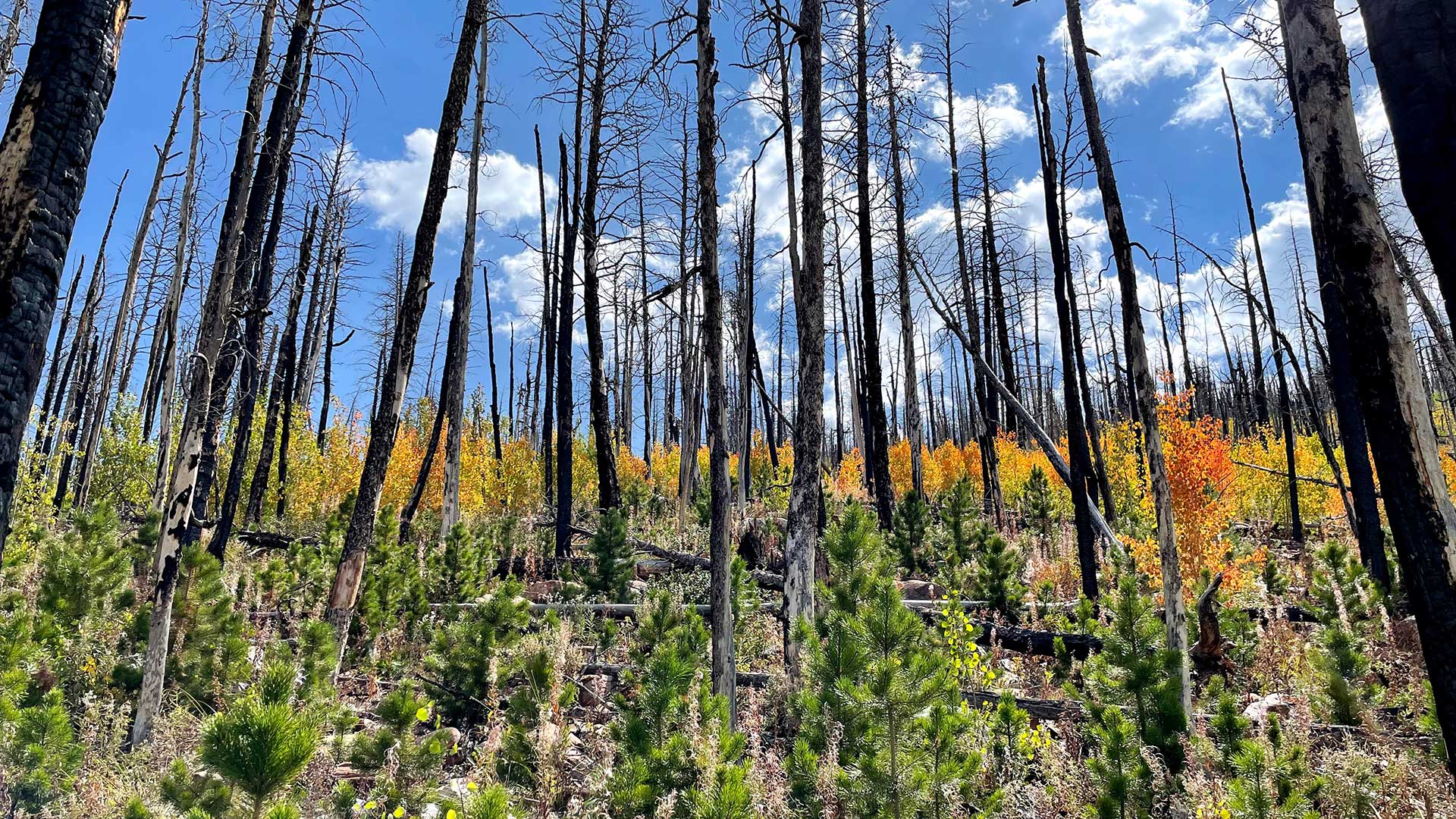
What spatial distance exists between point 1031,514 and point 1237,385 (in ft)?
64.7

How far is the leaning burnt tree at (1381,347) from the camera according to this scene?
2.30 m

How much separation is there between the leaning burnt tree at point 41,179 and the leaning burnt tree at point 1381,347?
15.1ft

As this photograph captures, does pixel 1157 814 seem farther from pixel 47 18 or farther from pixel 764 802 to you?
pixel 47 18

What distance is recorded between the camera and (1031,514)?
1519 centimetres

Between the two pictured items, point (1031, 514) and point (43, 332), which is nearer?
point (43, 332)

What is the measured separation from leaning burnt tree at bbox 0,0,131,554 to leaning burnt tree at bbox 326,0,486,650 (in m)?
3.64

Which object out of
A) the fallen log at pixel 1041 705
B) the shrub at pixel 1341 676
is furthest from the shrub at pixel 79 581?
the shrub at pixel 1341 676

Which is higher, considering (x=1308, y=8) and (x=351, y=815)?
(x=1308, y=8)

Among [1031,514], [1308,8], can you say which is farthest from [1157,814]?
[1031,514]

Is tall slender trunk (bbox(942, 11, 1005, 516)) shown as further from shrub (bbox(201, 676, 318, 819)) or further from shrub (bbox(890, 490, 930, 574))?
shrub (bbox(201, 676, 318, 819))

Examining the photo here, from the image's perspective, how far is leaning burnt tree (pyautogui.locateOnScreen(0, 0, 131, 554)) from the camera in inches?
81.3

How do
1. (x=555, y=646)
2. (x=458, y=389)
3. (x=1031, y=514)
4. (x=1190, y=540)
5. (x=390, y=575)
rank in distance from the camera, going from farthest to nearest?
(x=1031, y=514) < (x=458, y=389) < (x=1190, y=540) < (x=390, y=575) < (x=555, y=646)

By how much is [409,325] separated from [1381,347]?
664cm

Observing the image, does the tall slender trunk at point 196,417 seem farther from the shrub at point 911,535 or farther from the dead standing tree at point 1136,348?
the shrub at point 911,535
